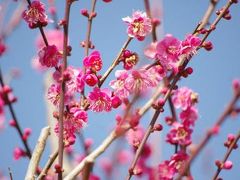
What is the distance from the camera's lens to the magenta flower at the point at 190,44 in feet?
7.23

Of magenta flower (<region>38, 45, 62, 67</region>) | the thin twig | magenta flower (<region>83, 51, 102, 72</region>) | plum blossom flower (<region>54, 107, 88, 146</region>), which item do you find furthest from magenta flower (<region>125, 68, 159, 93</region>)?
the thin twig

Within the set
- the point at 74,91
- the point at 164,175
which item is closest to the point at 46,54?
the point at 74,91

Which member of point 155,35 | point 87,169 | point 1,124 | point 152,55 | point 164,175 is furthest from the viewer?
point 1,124

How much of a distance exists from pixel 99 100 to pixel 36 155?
0.48 meters

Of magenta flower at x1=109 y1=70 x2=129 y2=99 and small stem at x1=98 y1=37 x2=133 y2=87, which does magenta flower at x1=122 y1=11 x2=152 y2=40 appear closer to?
small stem at x1=98 y1=37 x2=133 y2=87

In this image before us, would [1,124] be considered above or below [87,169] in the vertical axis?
above

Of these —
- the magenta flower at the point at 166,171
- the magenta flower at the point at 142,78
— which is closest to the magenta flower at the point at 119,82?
the magenta flower at the point at 142,78

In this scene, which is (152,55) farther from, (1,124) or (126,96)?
(1,124)

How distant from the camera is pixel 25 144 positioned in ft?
8.47

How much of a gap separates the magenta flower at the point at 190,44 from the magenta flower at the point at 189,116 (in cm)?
88

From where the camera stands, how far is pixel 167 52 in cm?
224

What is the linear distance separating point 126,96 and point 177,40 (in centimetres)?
47

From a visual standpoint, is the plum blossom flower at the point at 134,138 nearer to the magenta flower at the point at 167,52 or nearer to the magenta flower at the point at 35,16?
the magenta flower at the point at 167,52

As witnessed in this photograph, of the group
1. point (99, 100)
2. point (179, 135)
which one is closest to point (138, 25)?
point (99, 100)
